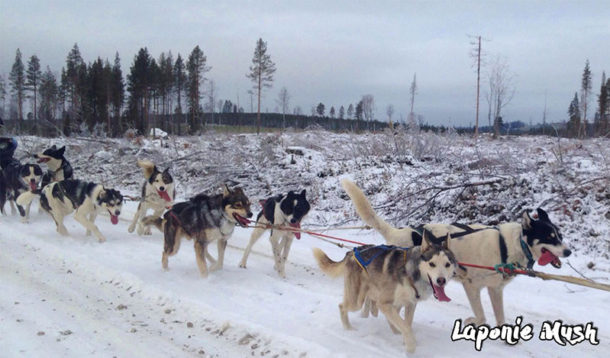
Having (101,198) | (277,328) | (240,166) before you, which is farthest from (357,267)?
(240,166)

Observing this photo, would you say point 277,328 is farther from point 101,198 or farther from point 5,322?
point 101,198

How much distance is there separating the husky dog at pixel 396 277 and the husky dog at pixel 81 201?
5093 mm

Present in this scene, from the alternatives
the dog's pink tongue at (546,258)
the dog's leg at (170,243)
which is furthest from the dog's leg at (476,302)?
the dog's leg at (170,243)

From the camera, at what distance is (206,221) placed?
236 inches

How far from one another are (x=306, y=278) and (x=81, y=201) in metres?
4.85

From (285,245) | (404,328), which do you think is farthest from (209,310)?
(404,328)

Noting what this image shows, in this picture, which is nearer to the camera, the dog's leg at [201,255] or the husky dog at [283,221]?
the dog's leg at [201,255]

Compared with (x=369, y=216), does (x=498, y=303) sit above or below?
below

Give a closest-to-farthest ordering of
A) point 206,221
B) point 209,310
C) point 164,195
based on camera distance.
Answer: point 209,310 → point 206,221 → point 164,195

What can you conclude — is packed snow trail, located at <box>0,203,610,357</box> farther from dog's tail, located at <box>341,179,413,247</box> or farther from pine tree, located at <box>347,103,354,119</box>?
pine tree, located at <box>347,103,354,119</box>

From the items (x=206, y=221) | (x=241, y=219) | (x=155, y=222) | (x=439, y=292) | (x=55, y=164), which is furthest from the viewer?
(x=55, y=164)

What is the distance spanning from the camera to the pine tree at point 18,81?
49688mm

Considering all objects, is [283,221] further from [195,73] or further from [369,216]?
[195,73]

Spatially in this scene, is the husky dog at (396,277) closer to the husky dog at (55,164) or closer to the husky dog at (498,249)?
the husky dog at (498,249)
